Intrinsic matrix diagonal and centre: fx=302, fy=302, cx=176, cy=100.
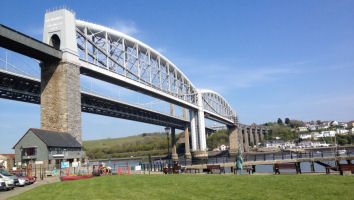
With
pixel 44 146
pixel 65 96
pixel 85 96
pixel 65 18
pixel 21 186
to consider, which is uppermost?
pixel 65 18

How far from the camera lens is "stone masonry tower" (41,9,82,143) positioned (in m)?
37.3

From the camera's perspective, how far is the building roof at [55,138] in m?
31.8

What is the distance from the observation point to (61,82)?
3809 centimetres

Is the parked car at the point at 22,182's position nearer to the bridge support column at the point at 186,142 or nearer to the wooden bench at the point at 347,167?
the wooden bench at the point at 347,167

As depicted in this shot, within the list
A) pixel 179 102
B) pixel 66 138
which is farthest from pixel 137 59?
pixel 66 138

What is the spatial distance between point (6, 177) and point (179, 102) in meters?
A: 70.5

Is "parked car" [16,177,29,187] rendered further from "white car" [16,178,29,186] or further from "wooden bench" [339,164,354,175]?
"wooden bench" [339,164,354,175]

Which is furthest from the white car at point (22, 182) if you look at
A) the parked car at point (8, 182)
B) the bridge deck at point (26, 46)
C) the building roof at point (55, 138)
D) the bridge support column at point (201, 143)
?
the bridge support column at point (201, 143)

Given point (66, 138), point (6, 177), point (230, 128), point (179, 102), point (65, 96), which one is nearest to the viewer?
point (6, 177)

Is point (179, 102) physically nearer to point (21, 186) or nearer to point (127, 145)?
point (21, 186)

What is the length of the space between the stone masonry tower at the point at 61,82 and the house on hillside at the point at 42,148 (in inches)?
124

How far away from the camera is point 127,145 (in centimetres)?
17962

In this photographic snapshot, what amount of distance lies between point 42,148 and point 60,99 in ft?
25.9

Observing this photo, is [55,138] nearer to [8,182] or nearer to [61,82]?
[61,82]
